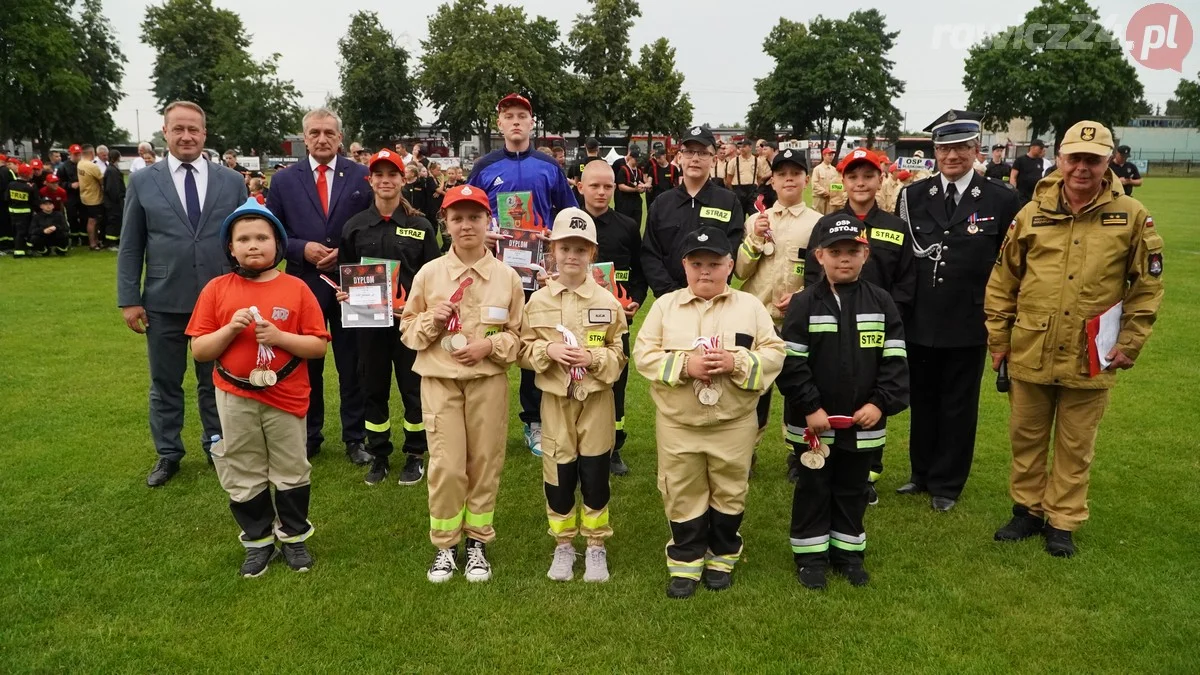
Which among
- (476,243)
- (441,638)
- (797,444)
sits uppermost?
(476,243)

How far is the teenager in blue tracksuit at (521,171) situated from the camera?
546 centimetres

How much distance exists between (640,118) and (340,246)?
56074mm

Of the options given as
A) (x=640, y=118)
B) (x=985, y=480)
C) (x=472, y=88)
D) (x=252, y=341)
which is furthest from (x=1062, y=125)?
(x=252, y=341)

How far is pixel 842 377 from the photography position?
13.2ft

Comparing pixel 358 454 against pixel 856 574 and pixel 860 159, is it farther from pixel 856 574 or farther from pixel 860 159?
pixel 860 159

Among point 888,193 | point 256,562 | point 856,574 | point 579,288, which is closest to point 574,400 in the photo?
point 579,288

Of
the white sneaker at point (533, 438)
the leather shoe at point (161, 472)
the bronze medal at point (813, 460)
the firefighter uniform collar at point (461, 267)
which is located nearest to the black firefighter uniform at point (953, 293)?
the bronze medal at point (813, 460)

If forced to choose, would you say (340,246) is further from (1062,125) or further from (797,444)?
(1062,125)

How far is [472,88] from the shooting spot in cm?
5603

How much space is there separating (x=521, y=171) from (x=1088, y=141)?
3641 mm

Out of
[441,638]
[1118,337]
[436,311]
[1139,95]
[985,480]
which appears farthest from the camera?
[1139,95]

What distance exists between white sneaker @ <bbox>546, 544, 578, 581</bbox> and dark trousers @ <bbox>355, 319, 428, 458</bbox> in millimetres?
1796

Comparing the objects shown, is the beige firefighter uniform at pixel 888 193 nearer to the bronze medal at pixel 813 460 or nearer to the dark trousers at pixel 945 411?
the dark trousers at pixel 945 411

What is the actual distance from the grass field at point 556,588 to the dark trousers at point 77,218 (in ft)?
47.3
